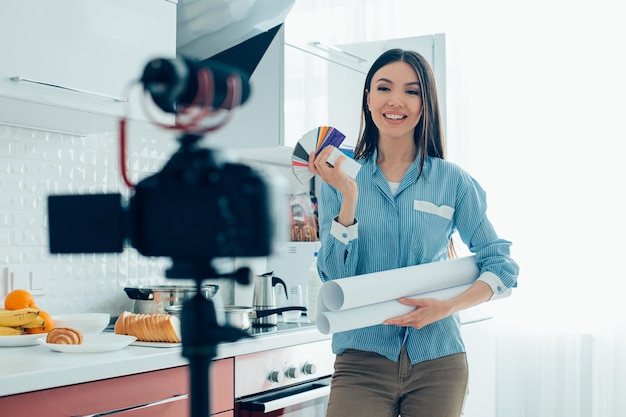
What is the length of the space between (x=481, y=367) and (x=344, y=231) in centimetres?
168

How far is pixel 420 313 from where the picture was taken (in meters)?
1.64

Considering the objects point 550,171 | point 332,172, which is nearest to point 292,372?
point 332,172

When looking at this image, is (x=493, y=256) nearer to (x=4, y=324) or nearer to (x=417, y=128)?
(x=417, y=128)

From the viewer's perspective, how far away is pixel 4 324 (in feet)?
6.21

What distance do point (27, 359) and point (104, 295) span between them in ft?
2.65

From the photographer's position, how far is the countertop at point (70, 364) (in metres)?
1.47

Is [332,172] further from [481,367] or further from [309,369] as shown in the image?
[481,367]

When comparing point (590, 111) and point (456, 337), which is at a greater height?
point (590, 111)

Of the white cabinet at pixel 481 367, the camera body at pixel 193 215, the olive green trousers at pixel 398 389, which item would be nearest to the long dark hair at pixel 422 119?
the olive green trousers at pixel 398 389

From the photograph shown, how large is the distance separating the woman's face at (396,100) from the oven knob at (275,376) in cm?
82

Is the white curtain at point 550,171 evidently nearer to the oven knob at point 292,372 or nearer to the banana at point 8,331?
the oven knob at point 292,372

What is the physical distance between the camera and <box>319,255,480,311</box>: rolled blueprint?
60.3 inches

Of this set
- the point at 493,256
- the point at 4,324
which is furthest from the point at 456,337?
the point at 4,324

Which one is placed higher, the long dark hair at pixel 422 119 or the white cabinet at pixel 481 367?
the long dark hair at pixel 422 119
